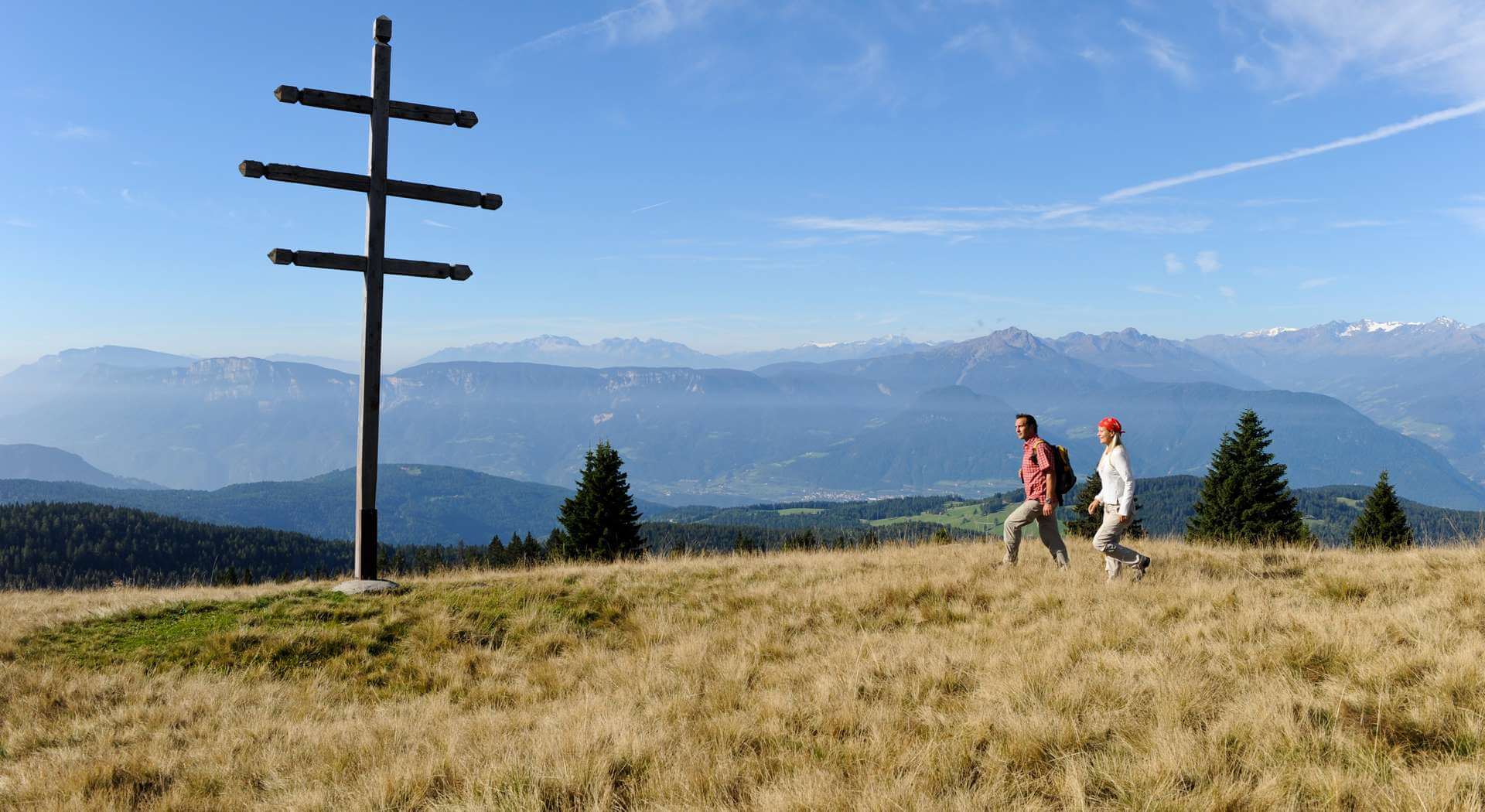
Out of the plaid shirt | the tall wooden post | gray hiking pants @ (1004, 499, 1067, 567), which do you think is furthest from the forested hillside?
the plaid shirt

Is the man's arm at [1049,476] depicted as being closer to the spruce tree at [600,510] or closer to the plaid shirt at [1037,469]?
the plaid shirt at [1037,469]

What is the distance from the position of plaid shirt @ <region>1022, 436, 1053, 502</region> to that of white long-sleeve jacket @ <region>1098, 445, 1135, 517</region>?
754 mm

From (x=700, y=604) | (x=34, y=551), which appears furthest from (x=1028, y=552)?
(x=34, y=551)

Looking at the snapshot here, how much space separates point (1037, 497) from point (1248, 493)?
180 ft

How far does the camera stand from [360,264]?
1192 cm

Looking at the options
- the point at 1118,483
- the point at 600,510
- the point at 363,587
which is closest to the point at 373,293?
the point at 363,587

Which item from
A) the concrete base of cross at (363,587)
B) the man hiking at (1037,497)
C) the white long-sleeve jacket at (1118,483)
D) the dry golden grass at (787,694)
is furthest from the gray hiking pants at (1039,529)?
the concrete base of cross at (363,587)

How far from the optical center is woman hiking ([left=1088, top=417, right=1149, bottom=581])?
995 cm

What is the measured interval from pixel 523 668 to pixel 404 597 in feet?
11.3

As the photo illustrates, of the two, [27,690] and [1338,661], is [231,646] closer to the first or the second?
[27,690]

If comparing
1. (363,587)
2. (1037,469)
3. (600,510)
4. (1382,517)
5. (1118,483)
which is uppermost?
(1037,469)

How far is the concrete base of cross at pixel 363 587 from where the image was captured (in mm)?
11109

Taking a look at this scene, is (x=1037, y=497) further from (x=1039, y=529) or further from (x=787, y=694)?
(x=787, y=694)

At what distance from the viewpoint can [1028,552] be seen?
12.9m
